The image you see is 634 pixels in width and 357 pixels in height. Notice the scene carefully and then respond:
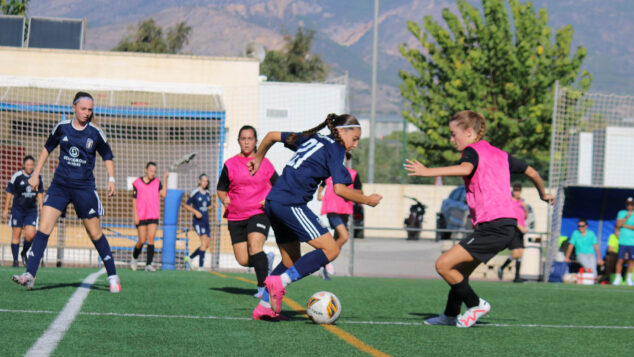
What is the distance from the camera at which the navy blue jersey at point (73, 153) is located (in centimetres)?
833

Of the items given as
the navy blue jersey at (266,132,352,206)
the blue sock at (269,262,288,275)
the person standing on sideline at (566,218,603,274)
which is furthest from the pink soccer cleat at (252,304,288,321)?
the person standing on sideline at (566,218,603,274)

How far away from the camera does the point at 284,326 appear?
6.44 m

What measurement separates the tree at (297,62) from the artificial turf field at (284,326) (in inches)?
2235

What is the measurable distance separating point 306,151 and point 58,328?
2.31m

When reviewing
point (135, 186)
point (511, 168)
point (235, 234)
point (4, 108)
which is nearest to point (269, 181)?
point (235, 234)

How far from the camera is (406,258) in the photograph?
2370 centimetres

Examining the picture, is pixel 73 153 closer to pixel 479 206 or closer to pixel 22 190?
pixel 479 206

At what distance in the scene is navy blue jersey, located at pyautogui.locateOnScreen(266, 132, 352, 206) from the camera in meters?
6.59

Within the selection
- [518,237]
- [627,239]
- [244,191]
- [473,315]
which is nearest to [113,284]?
[244,191]

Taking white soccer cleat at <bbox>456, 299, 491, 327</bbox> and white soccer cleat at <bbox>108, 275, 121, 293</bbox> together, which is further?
white soccer cleat at <bbox>108, 275, 121, 293</bbox>

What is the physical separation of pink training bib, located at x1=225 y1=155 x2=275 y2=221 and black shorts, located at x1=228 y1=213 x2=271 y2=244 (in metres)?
0.07

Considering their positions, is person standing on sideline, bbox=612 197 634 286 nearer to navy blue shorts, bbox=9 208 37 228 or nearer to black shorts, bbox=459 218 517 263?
black shorts, bbox=459 218 517 263

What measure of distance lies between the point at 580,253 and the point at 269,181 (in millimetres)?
10079

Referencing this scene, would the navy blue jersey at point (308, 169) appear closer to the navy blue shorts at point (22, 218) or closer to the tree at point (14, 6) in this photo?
the navy blue shorts at point (22, 218)
